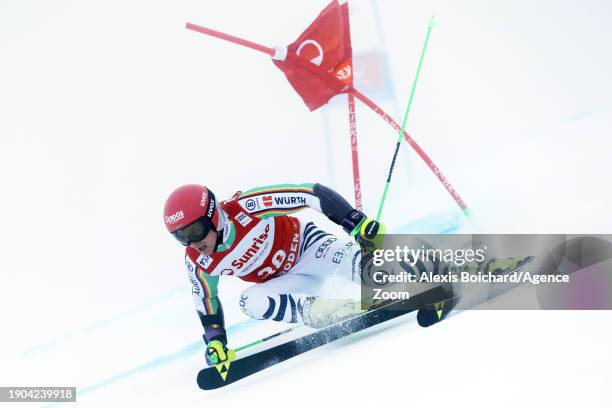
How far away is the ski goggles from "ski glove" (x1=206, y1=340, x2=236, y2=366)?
670mm

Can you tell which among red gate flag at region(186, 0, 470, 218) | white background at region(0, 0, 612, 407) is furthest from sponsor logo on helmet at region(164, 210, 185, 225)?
red gate flag at region(186, 0, 470, 218)

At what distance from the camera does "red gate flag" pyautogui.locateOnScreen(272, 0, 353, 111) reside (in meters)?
5.07

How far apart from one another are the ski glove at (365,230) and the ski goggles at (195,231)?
715 millimetres

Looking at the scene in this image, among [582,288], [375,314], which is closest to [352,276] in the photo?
[375,314]

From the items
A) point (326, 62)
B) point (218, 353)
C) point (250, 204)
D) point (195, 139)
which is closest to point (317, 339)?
point (218, 353)

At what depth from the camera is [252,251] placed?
346 cm

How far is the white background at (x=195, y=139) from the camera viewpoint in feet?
18.2

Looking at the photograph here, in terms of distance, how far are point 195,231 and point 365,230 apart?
0.88 meters

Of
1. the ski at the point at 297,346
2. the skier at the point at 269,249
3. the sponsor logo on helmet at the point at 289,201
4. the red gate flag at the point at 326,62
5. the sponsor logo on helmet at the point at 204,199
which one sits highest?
the red gate flag at the point at 326,62

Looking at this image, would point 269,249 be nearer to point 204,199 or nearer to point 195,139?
point 204,199

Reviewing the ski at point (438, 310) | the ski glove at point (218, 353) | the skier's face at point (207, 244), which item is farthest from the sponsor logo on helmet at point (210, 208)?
the ski at point (438, 310)

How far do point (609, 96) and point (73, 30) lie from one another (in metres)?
6.40

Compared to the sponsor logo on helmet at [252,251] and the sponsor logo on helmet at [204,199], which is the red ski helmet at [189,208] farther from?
the sponsor logo on helmet at [252,251]

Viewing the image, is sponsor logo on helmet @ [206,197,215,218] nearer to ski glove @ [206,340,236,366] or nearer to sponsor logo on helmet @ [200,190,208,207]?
sponsor logo on helmet @ [200,190,208,207]
